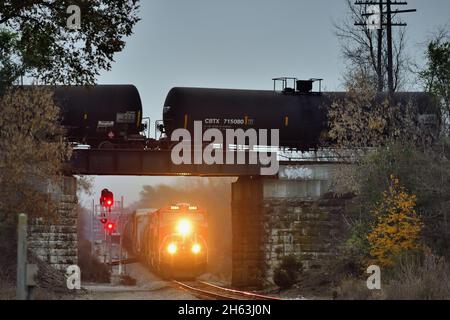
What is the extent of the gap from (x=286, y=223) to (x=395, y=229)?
13.0m

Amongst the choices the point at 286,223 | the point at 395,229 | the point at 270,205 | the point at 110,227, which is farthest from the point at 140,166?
the point at 395,229

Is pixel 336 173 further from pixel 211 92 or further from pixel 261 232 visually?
pixel 211 92

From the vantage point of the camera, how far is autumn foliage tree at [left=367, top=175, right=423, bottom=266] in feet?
88.2

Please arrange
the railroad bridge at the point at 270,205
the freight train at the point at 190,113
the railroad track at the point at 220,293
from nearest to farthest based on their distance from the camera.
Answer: the railroad track at the point at 220,293 → the railroad bridge at the point at 270,205 → the freight train at the point at 190,113

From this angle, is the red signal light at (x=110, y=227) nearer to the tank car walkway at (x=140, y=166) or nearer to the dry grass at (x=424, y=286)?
the tank car walkway at (x=140, y=166)

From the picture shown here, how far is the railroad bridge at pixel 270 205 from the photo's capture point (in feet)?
129

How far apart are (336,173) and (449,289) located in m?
17.9

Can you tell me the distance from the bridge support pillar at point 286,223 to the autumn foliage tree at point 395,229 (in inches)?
424

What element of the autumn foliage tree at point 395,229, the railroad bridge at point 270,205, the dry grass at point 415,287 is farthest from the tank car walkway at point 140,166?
the dry grass at point 415,287

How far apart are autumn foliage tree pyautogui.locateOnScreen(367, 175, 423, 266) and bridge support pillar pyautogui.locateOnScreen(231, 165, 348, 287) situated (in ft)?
35.3

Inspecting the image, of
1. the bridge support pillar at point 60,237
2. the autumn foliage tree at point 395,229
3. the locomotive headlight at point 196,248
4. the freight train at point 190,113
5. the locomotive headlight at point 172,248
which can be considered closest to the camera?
the autumn foliage tree at point 395,229

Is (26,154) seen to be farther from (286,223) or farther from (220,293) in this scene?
(286,223)

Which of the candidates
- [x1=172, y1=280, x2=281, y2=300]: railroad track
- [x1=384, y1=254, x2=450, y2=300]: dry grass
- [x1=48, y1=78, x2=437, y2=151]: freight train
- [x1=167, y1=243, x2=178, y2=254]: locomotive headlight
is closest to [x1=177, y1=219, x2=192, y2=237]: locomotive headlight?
[x1=167, y1=243, x2=178, y2=254]: locomotive headlight
